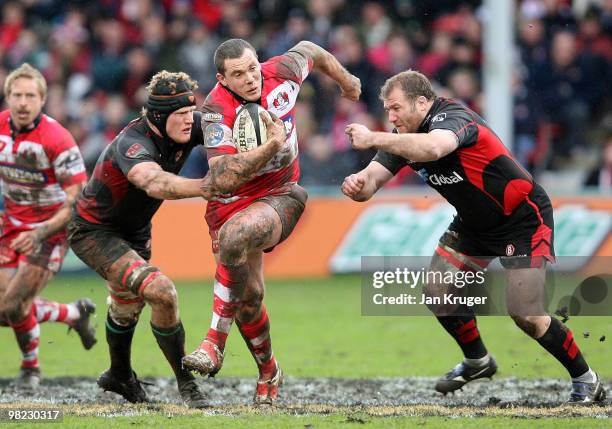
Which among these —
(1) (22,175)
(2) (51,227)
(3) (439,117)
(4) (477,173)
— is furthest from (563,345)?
(1) (22,175)

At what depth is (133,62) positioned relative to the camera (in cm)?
1830

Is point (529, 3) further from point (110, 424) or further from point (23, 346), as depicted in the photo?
point (110, 424)

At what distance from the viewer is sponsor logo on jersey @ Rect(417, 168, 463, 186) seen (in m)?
8.27

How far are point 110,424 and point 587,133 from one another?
36.0 ft

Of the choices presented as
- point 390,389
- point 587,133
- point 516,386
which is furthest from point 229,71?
point 587,133

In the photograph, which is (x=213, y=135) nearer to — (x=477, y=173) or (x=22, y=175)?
(x=477, y=173)

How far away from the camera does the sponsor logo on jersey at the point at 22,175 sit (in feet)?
32.6

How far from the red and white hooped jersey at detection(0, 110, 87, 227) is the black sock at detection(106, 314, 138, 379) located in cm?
154

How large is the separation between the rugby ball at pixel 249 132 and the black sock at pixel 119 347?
192 cm

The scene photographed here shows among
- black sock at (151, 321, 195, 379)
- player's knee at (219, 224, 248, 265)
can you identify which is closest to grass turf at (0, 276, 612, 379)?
black sock at (151, 321, 195, 379)

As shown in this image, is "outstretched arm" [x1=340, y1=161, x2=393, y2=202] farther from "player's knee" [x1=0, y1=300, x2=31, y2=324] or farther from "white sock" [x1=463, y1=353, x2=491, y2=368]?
"player's knee" [x1=0, y1=300, x2=31, y2=324]

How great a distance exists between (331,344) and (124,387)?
3659mm

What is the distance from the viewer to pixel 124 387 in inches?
345

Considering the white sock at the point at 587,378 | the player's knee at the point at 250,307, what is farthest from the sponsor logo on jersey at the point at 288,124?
the white sock at the point at 587,378
